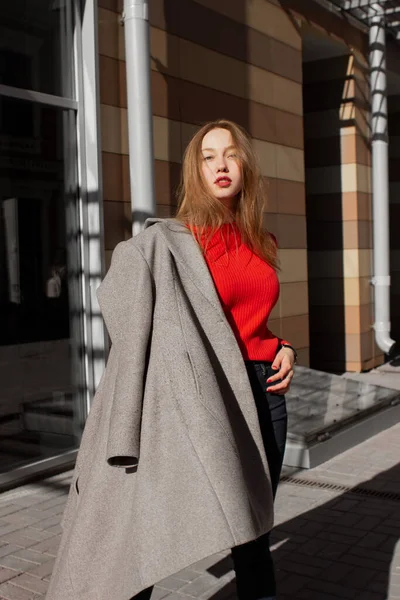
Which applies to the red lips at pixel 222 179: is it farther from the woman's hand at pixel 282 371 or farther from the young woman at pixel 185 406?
the woman's hand at pixel 282 371

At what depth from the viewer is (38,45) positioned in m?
6.35

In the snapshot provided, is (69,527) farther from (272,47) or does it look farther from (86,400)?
(272,47)

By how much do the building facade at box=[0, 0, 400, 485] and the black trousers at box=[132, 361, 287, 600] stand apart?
334cm

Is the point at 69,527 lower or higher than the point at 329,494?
higher

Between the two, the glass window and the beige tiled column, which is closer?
the glass window

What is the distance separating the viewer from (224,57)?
28.4 ft

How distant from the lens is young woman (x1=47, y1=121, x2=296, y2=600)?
98.1 inches

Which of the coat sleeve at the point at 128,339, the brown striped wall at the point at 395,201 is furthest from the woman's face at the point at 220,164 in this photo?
the brown striped wall at the point at 395,201

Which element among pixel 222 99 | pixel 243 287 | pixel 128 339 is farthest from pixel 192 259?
pixel 222 99

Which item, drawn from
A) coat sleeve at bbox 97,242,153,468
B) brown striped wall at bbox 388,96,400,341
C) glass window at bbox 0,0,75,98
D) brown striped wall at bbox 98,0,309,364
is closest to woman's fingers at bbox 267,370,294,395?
coat sleeve at bbox 97,242,153,468

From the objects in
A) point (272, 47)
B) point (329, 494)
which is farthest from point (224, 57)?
point (329, 494)

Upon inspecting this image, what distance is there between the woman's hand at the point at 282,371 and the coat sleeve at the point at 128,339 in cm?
54

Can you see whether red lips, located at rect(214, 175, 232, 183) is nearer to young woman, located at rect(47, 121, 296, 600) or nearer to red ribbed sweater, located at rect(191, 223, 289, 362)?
young woman, located at rect(47, 121, 296, 600)

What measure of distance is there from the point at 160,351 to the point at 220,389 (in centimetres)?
24
